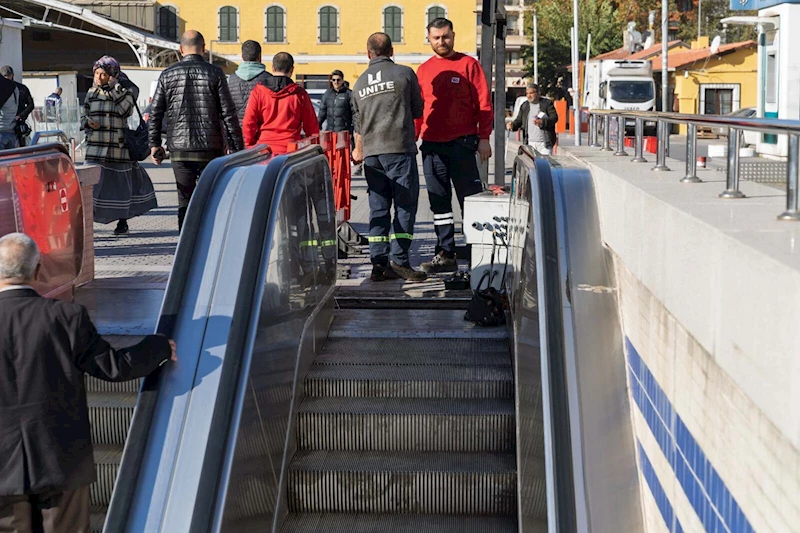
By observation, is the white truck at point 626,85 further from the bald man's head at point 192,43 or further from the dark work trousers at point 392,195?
the dark work trousers at point 392,195

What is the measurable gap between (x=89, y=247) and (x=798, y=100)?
14.4 metres

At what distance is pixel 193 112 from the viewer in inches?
373

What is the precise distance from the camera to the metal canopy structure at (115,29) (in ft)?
176

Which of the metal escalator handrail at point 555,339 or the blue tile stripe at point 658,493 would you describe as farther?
the metal escalator handrail at point 555,339

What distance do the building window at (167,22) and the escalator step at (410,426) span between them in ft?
201

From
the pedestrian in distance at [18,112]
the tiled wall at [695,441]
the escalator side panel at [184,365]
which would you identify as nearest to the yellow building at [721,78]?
the pedestrian in distance at [18,112]

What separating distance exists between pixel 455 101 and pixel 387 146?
0.72 meters

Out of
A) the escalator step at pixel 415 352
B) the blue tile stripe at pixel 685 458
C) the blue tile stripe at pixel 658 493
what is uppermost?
the blue tile stripe at pixel 685 458

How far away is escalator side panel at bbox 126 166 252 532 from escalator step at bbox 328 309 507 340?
72.5 inches

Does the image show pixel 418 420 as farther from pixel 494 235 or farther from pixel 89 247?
pixel 89 247

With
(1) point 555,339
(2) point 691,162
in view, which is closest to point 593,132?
(2) point 691,162

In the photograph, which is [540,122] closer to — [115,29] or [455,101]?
[455,101]

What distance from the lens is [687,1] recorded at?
87.5 m

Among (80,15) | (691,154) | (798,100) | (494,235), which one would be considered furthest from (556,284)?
(80,15)
